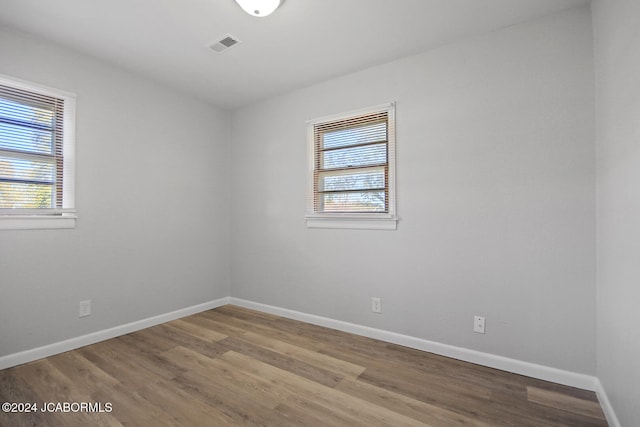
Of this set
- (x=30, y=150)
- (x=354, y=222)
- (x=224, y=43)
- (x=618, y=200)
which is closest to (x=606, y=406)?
(x=618, y=200)

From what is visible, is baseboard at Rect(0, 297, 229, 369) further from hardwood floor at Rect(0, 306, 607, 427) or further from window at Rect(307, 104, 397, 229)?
window at Rect(307, 104, 397, 229)

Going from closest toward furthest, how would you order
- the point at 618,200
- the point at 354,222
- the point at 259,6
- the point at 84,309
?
the point at 618,200
the point at 259,6
the point at 84,309
the point at 354,222

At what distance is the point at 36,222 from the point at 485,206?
140 inches

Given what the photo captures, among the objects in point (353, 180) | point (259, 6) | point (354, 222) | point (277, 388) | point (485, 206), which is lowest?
point (277, 388)

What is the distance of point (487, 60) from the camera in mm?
2354

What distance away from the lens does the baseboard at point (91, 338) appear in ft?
7.50

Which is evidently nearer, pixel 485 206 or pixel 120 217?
pixel 485 206

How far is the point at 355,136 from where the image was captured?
3.08 metres

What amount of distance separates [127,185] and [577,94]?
3.80m

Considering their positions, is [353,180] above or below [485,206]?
above

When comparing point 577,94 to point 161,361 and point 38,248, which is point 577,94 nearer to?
point 161,361

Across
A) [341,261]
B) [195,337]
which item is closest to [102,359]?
[195,337]

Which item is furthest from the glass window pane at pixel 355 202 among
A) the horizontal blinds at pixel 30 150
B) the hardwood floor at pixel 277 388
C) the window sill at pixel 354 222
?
the horizontal blinds at pixel 30 150

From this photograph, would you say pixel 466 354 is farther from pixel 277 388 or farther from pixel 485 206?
pixel 277 388
